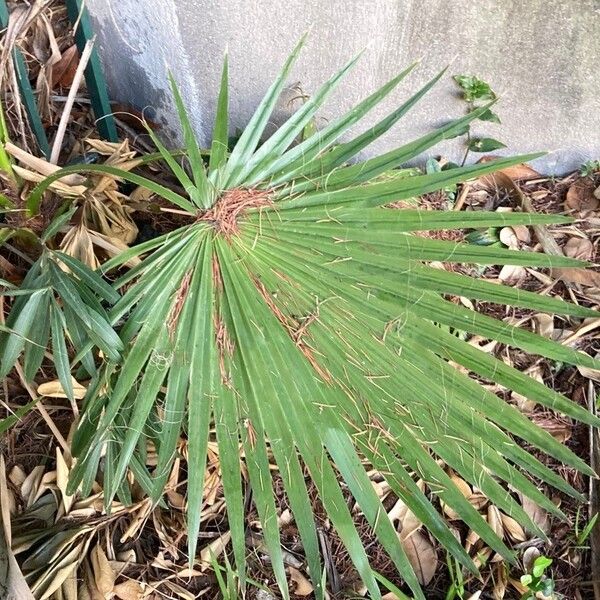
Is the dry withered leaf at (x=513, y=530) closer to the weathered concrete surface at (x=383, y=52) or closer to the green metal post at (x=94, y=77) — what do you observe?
the weathered concrete surface at (x=383, y=52)

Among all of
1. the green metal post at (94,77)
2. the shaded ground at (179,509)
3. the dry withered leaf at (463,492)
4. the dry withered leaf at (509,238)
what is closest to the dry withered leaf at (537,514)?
the shaded ground at (179,509)

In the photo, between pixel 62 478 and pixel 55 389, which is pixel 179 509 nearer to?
pixel 62 478

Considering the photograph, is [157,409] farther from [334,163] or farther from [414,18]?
[414,18]

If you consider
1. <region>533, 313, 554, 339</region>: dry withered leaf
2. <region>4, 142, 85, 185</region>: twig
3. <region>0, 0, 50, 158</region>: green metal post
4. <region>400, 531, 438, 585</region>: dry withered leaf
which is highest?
<region>0, 0, 50, 158</region>: green metal post

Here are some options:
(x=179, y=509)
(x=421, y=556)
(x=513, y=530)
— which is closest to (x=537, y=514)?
(x=513, y=530)

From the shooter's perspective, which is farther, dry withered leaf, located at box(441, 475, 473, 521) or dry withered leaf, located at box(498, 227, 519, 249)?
dry withered leaf, located at box(498, 227, 519, 249)

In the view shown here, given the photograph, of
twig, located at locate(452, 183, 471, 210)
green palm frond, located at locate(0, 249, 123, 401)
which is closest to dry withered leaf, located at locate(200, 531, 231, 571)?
green palm frond, located at locate(0, 249, 123, 401)

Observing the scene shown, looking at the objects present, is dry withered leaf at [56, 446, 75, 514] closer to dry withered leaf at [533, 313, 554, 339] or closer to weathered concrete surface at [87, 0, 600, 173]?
weathered concrete surface at [87, 0, 600, 173]
